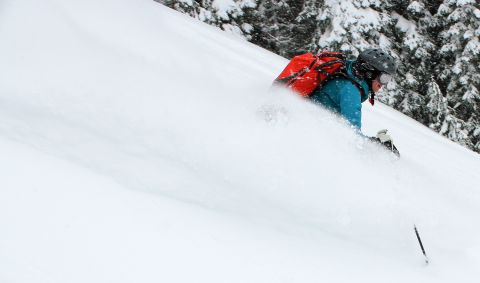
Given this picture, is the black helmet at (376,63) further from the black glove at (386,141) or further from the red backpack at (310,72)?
the black glove at (386,141)

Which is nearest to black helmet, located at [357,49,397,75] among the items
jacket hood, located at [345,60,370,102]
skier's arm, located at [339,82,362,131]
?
jacket hood, located at [345,60,370,102]

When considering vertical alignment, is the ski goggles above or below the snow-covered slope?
above

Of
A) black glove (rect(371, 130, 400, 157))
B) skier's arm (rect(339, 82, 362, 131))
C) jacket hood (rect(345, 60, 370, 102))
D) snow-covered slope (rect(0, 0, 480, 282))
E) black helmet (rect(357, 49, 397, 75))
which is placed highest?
black helmet (rect(357, 49, 397, 75))

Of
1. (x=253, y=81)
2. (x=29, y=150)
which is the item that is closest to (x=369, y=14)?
(x=253, y=81)

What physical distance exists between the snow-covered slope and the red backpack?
123 millimetres

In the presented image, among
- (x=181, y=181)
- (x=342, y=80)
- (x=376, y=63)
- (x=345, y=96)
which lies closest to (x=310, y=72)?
(x=342, y=80)

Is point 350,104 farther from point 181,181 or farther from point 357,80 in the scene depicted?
point 181,181

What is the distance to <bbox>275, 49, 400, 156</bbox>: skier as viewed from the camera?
3.87 m

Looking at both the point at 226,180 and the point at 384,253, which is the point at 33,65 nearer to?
the point at 226,180

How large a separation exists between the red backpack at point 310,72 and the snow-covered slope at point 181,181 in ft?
0.40

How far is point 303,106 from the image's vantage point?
160 inches

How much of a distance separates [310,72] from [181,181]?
5.95 ft

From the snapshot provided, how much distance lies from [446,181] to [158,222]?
13.2ft

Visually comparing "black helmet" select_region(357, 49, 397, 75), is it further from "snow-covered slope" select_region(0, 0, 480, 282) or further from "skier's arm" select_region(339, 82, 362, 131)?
"snow-covered slope" select_region(0, 0, 480, 282)
